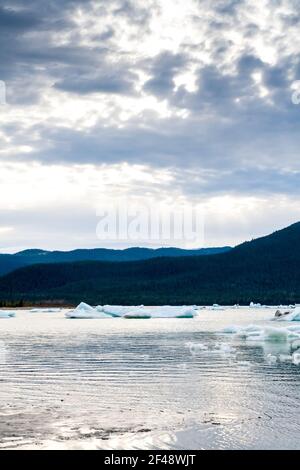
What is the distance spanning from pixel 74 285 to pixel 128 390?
16239cm

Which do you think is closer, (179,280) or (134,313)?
(134,313)

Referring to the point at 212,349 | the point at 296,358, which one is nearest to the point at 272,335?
the point at 212,349

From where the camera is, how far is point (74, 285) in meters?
180

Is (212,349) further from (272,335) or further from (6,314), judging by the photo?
(6,314)

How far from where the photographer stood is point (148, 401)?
675 inches

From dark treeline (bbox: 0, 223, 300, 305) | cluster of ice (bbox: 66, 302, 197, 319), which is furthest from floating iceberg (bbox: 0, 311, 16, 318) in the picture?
dark treeline (bbox: 0, 223, 300, 305)

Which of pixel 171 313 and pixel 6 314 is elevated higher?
pixel 171 313

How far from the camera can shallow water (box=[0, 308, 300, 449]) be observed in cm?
1273

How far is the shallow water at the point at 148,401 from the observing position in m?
12.7

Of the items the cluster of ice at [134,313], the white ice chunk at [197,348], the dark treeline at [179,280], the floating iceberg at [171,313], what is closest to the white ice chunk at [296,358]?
the white ice chunk at [197,348]

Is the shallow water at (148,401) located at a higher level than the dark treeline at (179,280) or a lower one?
lower

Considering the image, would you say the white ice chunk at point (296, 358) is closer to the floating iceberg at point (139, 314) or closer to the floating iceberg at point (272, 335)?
the floating iceberg at point (272, 335)

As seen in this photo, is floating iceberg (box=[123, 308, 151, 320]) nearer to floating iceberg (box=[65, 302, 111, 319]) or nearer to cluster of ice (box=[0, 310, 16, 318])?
floating iceberg (box=[65, 302, 111, 319])
